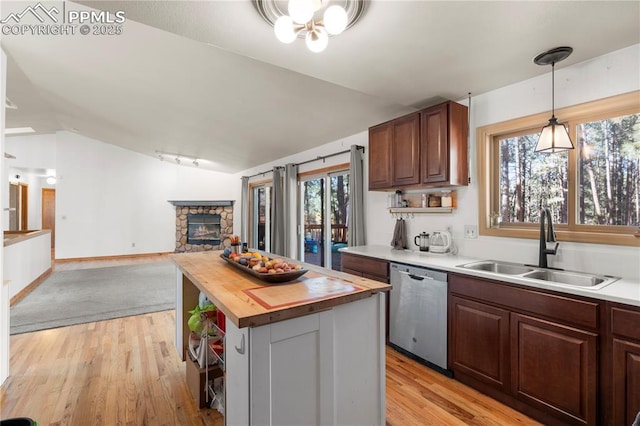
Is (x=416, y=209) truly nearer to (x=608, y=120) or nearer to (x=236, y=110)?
(x=608, y=120)

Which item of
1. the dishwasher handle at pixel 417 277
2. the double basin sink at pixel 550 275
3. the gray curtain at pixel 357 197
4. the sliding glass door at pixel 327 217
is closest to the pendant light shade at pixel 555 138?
the double basin sink at pixel 550 275

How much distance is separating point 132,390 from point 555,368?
2921mm

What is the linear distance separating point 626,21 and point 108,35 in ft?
12.3

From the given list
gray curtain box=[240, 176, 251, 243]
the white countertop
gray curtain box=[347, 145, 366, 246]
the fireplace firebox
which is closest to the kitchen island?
the white countertop

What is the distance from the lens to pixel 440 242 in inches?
121

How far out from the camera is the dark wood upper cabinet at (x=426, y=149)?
2688mm

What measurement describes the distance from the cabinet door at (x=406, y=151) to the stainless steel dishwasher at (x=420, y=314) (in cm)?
90

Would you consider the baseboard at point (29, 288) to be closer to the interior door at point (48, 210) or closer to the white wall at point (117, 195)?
the white wall at point (117, 195)

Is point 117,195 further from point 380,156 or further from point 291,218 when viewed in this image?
point 380,156

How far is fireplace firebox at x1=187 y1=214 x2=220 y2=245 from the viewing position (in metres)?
9.07

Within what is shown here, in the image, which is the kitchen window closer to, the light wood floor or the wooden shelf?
the wooden shelf

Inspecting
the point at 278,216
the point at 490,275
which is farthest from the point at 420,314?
the point at 278,216

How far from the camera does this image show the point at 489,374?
2.13 meters

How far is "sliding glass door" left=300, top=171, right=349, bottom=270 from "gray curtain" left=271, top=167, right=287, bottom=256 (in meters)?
0.54
